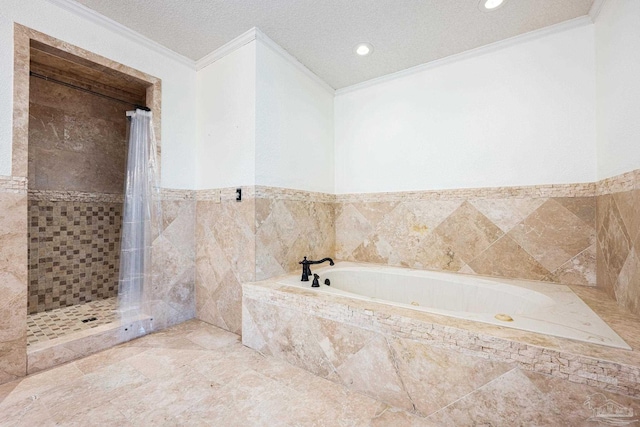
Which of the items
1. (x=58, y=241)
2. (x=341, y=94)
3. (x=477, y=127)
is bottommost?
(x=58, y=241)

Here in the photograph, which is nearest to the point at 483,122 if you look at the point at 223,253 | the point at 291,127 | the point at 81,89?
the point at 291,127

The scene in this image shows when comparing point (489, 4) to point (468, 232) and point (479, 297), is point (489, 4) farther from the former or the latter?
point (479, 297)

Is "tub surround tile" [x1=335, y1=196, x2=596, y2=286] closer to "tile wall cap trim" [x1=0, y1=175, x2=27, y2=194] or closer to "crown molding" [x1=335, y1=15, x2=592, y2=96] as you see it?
"crown molding" [x1=335, y1=15, x2=592, y2=96]

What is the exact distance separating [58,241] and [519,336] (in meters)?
3.59

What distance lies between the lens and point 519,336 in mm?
1082

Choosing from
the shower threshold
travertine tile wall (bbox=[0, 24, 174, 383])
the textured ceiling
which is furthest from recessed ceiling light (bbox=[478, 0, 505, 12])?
the shower threshold

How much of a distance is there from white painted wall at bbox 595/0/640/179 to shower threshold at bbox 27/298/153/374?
325 centimetres

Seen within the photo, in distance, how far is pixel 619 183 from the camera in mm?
1479

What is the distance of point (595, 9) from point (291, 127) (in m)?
2.16

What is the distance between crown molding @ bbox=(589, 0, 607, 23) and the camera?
64.6 inches

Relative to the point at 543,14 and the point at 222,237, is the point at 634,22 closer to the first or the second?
the point at 543,14

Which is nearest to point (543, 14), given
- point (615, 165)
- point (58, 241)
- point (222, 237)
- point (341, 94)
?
point (615, 165)

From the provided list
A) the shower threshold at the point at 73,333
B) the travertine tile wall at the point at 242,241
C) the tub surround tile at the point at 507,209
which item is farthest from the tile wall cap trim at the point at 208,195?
the tub surround tile at the point at 507,209

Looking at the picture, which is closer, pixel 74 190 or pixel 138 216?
pixel 138 216
